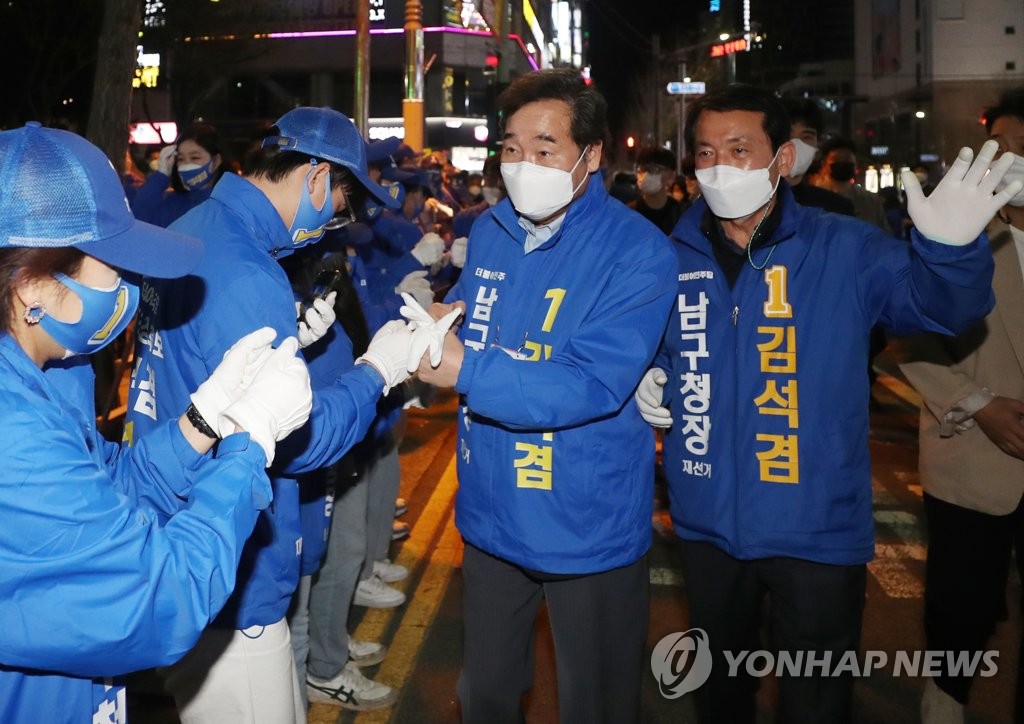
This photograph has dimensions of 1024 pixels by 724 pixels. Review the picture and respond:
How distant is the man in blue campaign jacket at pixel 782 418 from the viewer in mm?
3312

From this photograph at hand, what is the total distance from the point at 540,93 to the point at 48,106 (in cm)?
2477

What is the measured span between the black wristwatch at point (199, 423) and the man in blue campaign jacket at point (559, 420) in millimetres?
980

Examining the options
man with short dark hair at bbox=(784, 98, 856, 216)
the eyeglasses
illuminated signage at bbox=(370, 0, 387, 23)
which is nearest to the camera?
the eyeglasses

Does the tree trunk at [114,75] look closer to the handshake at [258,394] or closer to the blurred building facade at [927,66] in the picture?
the handshake at [258,394]

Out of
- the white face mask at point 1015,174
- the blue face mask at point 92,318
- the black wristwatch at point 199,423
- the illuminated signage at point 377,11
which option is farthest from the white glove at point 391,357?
the illuminated signage at point 377,11

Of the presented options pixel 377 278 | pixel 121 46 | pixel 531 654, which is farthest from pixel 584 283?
pixel 121 46

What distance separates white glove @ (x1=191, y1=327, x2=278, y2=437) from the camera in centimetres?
223

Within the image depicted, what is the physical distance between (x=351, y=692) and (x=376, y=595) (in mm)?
1167

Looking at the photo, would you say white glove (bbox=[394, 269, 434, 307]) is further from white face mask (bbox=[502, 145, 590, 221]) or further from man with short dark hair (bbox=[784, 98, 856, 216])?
man with short dark hair (bbox=[784, 98, 856, 216])

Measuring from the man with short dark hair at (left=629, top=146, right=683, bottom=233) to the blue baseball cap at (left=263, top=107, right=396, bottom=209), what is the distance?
20.3 feet

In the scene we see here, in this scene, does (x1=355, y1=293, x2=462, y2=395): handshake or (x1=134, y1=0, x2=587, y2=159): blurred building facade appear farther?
(x1=134, y1=0, x2=587, y2=159): blurred building facade

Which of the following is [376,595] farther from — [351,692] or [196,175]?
[196,175]

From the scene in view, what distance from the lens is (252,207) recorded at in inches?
119

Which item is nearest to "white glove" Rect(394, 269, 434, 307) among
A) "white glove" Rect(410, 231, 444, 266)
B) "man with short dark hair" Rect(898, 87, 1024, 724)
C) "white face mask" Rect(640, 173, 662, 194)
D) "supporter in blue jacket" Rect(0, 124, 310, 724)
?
"white glove" Rect(410, 231, 444, 266)
